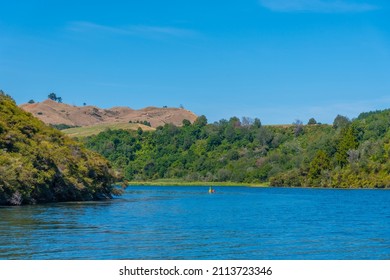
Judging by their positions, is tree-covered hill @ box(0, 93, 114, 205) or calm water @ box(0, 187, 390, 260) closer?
calm water @ box(0, 187, 390, 260)

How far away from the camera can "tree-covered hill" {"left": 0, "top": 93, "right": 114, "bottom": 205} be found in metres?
85.5

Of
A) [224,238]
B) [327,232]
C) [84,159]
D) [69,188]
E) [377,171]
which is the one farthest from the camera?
[377,171]

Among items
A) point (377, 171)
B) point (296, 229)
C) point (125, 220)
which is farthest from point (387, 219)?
point (377, 171)

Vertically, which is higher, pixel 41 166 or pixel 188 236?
pixel 41 166

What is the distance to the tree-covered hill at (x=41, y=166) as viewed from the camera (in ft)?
281

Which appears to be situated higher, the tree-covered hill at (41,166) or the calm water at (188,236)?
the tree-covered hill at (41,166)

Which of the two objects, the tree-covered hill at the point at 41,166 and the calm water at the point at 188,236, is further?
the tree-covered hill at the point at 41,166

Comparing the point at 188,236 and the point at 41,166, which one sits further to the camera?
the point at 41,166

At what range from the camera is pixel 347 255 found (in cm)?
4197

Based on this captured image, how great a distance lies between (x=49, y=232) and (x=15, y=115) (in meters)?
59.5

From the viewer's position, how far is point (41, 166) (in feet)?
307

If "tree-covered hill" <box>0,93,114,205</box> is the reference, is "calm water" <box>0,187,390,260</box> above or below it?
below
